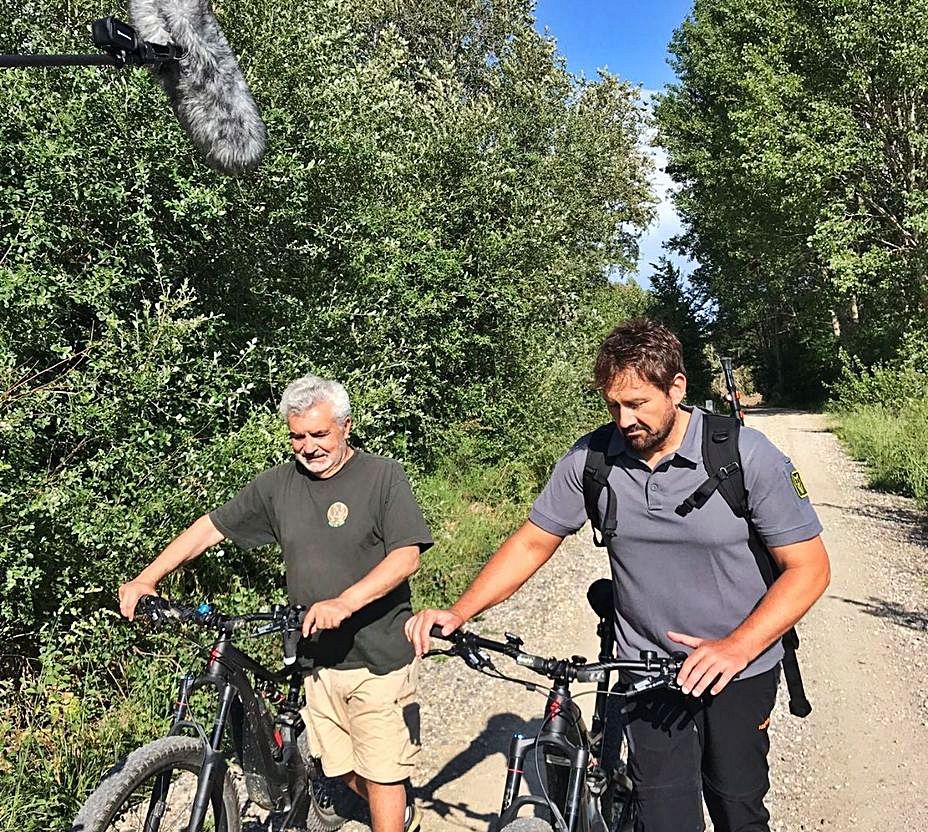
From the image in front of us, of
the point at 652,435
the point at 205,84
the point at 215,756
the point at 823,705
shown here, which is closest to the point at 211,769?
the point at 215,756

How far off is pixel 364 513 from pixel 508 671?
3.38m

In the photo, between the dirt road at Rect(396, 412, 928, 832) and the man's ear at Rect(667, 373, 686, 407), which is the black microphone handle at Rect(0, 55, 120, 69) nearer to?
the man's ear at Rect(667, 373, 686, 407)

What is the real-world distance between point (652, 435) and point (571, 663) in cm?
76

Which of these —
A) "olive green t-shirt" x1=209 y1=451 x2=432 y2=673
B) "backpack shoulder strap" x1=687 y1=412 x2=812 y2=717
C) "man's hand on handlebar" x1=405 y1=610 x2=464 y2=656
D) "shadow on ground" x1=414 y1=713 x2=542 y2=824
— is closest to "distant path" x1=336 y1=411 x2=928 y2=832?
"shadow on ground" x1=414 y1=713 x2=542 y2=824

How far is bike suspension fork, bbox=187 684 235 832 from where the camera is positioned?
2.91 m

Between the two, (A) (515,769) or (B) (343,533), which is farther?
(B) (343,533)

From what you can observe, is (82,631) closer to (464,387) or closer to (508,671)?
(508,671)

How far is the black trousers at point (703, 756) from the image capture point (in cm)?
265

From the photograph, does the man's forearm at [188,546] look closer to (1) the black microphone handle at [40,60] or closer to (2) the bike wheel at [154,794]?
(2) the bike wheel at [154,794]

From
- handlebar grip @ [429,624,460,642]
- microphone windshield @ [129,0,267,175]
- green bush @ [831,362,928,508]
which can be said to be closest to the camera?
microphone windshield @ [129,0,267,175]

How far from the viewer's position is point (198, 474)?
5.59 m

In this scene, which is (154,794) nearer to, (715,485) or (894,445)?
(715,485)

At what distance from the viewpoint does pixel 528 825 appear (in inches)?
97.4

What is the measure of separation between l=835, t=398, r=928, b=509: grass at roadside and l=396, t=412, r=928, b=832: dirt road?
115 inches
